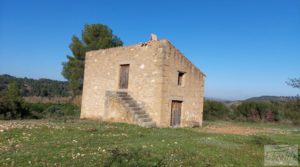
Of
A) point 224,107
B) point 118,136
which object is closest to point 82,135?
point 118,136

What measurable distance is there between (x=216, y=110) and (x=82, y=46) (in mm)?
16169

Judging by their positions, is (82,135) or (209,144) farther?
(82,135)

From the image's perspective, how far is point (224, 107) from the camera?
29.8 metres

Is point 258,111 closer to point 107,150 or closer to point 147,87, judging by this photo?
point 147,87

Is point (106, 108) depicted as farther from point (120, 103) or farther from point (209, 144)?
point (209, 144)

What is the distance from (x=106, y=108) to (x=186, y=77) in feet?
16.2

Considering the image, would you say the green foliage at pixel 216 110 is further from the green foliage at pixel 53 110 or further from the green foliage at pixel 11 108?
the green foliage at pixel 11 108

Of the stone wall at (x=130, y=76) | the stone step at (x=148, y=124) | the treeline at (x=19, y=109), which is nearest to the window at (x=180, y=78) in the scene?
the stone wall at (x=130, y=76)

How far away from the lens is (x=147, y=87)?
51.1 feet

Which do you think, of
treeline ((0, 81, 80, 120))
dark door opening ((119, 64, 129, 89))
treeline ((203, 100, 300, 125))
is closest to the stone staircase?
dark door opening ((119, 64, 129, 89))

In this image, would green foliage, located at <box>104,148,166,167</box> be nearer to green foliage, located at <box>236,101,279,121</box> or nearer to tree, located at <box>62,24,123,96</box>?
green foliage, located at <box>236,101,279,121</box>

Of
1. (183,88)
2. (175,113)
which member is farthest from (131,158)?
(183,88)

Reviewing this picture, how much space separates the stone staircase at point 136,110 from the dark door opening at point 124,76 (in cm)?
68

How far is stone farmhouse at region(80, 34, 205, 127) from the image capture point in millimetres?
15117
